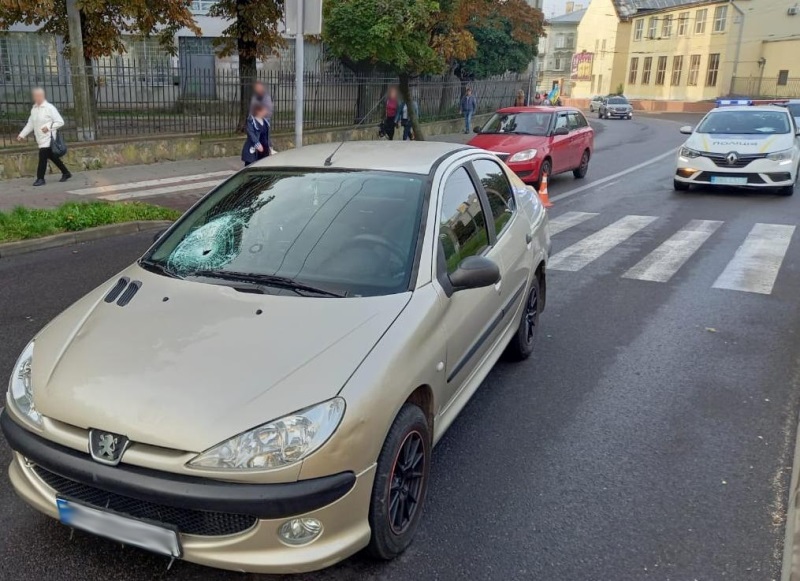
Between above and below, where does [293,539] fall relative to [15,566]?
above

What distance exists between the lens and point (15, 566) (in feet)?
9.57

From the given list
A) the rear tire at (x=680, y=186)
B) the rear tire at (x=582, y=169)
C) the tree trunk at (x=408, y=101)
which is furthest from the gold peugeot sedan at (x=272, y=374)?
the tree trunk at (x=408, y=101)

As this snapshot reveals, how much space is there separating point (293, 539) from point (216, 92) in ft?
51.7

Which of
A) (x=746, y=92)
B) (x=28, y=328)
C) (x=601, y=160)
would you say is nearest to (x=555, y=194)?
(x=601, y=160)

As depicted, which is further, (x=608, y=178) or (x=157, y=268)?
(x=608, y=178)

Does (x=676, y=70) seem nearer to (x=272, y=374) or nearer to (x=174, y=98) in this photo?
(x=174, y=98)

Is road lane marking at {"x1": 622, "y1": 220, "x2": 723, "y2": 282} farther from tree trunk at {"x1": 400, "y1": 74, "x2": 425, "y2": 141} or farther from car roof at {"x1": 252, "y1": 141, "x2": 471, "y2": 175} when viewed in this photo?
tree trunk at {"x1": 400, "y1": 74, "x2": 425, "y2": 141}

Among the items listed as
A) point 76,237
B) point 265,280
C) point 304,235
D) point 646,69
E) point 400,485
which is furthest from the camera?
point 646,69

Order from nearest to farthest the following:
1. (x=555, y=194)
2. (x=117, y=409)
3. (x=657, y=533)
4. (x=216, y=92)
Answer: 1. (x=117, y=409)
2. (x=657, y=533)
3. (x=555, y=194)
4. (x=216, y=92)

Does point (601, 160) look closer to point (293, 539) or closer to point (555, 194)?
point (555, 194)

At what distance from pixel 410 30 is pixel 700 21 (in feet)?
166

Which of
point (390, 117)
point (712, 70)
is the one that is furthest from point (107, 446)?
point (712, 70)

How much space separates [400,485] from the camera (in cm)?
303

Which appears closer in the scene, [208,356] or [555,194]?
[208,356]
